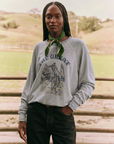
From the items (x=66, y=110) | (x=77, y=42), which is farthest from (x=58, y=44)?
(x=66, y=110)

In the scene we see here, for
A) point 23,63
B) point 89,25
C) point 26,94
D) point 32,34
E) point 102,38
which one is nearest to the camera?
point 26,94

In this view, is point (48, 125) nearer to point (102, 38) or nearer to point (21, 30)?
point (21, 30)

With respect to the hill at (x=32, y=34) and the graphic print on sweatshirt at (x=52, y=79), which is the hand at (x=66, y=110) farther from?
the hill at (x=32, y=34)

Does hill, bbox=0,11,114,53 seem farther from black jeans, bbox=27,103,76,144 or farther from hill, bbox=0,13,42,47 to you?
black jeans, bbox=27,103,76,144

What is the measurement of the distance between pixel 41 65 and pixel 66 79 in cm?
14

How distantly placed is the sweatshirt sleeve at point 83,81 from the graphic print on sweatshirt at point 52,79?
81 mm

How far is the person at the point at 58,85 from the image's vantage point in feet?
2.22

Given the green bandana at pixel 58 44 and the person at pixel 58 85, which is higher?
the green bandana at pixel 58 44

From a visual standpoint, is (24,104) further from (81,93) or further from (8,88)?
(8,88)

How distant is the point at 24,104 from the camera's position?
30.7 inches

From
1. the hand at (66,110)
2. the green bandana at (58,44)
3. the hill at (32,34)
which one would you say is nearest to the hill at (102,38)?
the hill at (32,34)

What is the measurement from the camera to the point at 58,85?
26.9 inches

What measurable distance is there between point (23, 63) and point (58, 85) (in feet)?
65.7

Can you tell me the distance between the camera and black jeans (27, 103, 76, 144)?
0.68 meters
